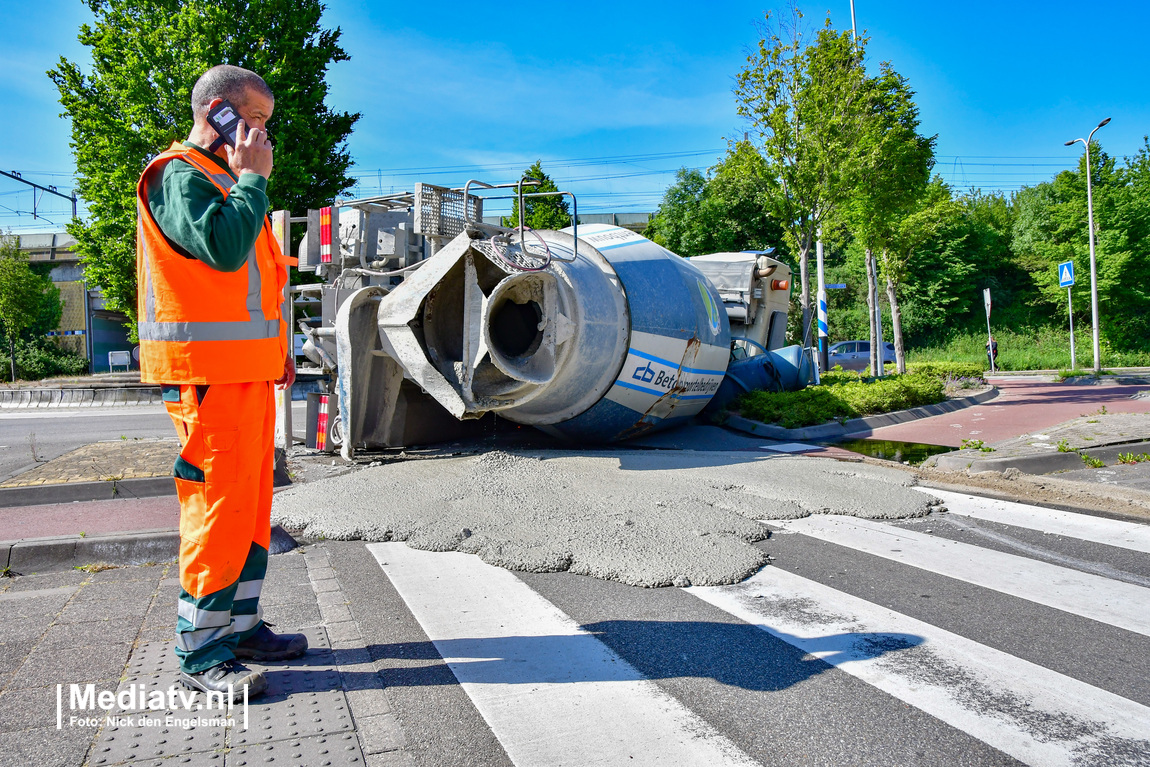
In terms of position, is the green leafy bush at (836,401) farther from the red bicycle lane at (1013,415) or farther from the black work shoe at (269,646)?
the black work shoe at (269,646)

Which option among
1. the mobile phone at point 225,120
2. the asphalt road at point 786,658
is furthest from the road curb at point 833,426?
the mobile phone at point 225,120

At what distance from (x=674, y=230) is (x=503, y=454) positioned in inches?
1130

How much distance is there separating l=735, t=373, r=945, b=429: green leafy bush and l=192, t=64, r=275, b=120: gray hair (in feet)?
27.2

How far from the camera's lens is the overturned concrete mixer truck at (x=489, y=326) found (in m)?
6.58

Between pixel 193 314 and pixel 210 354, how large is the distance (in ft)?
0.51

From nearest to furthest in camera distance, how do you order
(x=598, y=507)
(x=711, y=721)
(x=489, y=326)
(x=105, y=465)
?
(x=711, y=721)
(x=598, y=507)
(x=489, y=326)
(x=105, y=465)

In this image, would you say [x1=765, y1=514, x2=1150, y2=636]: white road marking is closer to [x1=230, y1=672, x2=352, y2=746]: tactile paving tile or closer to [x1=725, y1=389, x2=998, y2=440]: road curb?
[x1=230, y1=672, x2=352, y2=746]: tactile paving tile

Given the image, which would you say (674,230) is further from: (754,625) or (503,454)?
(754,625)

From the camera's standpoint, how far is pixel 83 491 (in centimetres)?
616

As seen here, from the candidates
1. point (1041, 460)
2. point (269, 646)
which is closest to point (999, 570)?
point (1041, 460)

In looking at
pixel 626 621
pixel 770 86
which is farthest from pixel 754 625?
pixel 770 86

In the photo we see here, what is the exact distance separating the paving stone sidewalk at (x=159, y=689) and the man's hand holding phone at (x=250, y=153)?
1.85 metres

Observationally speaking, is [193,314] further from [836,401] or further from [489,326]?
[836,401]

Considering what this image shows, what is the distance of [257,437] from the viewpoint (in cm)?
271
